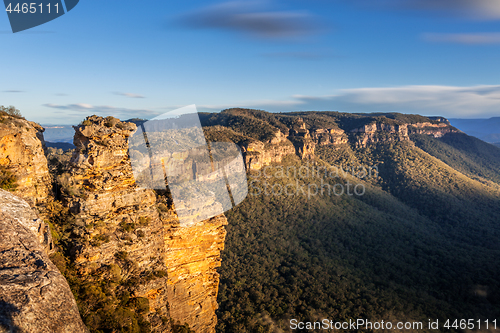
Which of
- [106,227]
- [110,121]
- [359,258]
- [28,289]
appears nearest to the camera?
[28,289]

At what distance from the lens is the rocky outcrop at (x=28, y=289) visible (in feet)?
12.0

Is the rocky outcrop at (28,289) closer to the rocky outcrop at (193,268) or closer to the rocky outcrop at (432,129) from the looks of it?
the rocky outcrop at (193,268)

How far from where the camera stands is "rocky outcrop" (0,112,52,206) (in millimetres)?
7348

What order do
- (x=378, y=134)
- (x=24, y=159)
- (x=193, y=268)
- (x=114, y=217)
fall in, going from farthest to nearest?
(x=378, y=134), (x=193, y=268), (x=114, y=217), (x=24, y=159)

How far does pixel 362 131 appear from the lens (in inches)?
4926

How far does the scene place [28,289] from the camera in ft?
13.4

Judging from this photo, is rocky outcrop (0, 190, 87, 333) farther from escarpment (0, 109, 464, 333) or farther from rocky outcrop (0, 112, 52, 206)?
rocky outcrop (0, 112, 52, 206)

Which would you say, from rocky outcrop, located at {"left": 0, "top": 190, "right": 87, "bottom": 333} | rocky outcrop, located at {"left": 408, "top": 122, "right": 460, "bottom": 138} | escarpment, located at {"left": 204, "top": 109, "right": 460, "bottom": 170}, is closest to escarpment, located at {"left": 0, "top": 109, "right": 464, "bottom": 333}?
rocky outcrop, located at {"left": 0, "top": 190, "right": 87, "bottom": 333}

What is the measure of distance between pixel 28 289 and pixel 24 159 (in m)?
5.09

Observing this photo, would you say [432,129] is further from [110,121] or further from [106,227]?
[106,227]

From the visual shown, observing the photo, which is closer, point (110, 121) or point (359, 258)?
point (110, 121)

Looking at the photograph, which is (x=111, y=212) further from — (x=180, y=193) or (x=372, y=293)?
(x=372, y=293)

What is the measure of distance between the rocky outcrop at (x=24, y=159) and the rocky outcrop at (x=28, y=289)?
2.32 meters

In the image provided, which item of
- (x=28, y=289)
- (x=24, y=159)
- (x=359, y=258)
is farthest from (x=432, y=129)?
(x=28, y=289)
